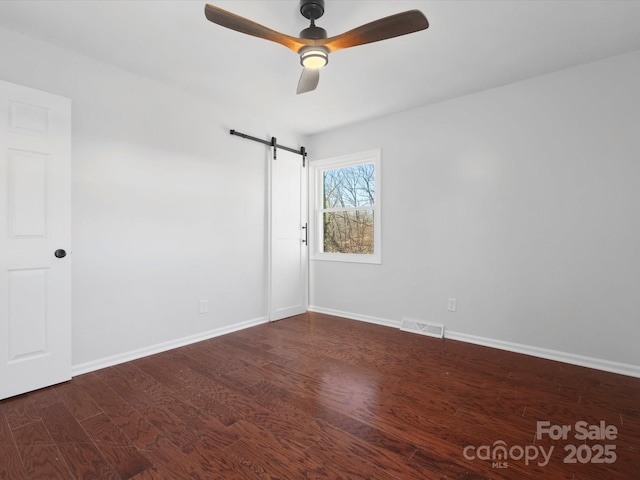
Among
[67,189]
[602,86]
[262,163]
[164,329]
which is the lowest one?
[164,329]

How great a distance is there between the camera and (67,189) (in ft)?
7.70

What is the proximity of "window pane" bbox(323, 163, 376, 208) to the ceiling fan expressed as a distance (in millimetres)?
2089

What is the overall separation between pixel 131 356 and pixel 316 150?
330 cm

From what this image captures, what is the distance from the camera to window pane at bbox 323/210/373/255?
13.5 ft

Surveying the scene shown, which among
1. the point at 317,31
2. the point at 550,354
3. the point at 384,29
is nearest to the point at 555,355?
the point at 550,354

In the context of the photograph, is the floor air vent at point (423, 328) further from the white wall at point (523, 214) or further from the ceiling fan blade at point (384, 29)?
the ceiling fan blade at point (384, 29)

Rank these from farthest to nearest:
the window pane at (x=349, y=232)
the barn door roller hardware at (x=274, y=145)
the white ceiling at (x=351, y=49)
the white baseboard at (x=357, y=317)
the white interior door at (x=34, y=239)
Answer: the window pane at (x=349, y=232) < the white baseboard at (x=357, y=317) < the barn door roller hardware at (x=274, y=145) < the white interior door at (x=34, y=239) < the white ceiling at (x=351, y=49)

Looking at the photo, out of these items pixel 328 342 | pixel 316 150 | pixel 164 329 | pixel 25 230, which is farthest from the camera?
pixel 316 150

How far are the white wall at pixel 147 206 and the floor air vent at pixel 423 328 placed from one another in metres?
1.80

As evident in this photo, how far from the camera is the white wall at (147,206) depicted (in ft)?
8.13

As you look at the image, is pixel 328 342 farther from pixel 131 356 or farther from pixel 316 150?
pixel 316 150

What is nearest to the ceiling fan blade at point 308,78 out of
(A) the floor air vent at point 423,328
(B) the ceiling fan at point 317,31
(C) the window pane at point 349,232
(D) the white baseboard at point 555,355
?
(B) the ceiling fan at point 317,31

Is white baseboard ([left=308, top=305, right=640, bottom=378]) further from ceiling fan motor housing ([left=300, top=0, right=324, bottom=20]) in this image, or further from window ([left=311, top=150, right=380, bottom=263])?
ceiling fan motor housing ([left=300, top=0, right=324, bottom=20])

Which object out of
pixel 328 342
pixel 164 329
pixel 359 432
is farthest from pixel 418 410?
pixel 164 329
